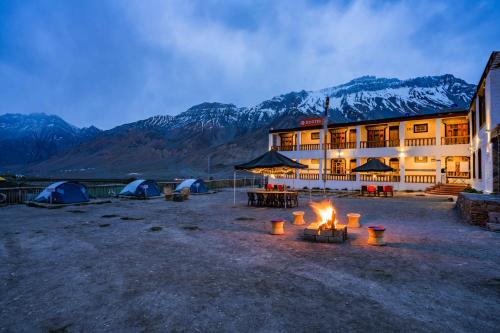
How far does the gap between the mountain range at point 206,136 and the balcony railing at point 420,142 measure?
203ft

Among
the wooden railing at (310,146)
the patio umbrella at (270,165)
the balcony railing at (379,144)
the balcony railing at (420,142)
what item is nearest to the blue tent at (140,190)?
the patio umbrella at (270,165)

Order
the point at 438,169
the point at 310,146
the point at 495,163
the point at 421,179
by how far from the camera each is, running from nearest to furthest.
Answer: the point at 495,163
the point at 438,169
the point at 421,179
the point at 310,146

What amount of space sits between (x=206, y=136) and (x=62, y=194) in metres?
118

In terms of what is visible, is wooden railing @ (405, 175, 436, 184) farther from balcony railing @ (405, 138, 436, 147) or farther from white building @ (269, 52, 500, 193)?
balcony railing @ (405, 138, 436, 147)

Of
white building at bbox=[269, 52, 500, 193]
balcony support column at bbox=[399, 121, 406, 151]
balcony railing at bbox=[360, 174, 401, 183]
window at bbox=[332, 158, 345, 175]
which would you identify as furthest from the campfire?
window at bbox=[332, 158, 345, 175]

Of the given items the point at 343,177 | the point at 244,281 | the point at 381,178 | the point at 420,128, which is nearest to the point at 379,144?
the point at 381,178

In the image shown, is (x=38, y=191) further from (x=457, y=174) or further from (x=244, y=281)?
(x=457, y=174)

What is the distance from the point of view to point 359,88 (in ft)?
604

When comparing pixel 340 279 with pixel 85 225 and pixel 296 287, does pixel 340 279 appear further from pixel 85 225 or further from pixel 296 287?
pixel 85 225

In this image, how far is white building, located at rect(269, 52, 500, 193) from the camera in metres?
24.5

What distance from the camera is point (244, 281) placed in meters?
5.09

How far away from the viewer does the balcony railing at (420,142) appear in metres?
25.7

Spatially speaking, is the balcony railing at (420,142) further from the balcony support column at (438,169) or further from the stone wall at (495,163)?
the stone wall at (495,163)

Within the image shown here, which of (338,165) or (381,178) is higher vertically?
(338,165)
